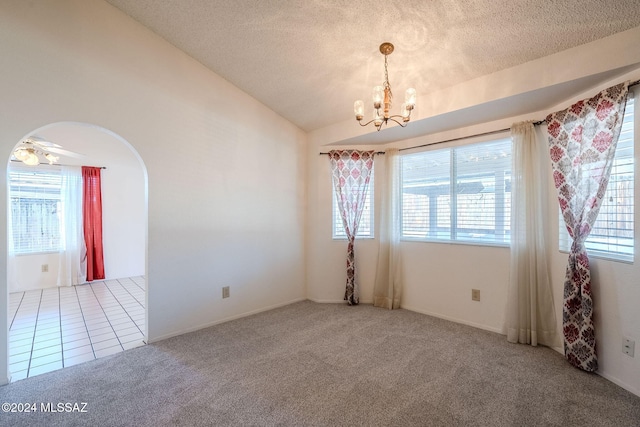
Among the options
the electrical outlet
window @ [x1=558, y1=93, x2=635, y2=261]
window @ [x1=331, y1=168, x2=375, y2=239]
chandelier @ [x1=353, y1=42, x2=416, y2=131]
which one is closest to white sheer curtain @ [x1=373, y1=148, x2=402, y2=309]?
window @ [x1=331, y1=168, x2=375, y2=239]

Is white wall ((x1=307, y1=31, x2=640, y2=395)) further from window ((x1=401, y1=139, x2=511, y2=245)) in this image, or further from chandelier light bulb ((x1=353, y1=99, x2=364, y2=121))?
chandelier light bulb ((x1=353, y1=99, x2=364, y2=121))

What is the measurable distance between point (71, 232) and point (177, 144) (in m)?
3.86

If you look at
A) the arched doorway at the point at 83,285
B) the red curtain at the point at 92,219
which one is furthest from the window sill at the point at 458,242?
the red curtain at the point at 92,219

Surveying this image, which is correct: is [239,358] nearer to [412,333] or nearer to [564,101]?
[412,333]

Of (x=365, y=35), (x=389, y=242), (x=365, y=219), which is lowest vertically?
(x=389, y=242)

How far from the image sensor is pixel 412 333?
3021 millimetres

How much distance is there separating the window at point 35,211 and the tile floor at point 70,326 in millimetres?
873

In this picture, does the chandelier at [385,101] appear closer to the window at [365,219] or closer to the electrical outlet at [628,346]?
the window at [365,219]

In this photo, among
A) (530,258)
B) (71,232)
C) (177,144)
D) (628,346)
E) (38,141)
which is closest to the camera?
(628,346)

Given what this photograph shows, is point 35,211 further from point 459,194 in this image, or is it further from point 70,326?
point 459,194

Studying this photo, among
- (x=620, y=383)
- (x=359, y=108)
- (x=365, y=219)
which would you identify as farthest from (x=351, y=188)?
(x=620, y=383)

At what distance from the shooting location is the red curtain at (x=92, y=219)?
5180 mm

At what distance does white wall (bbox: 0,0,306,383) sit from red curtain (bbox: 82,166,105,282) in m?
3.57

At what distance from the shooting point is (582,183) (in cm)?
233
